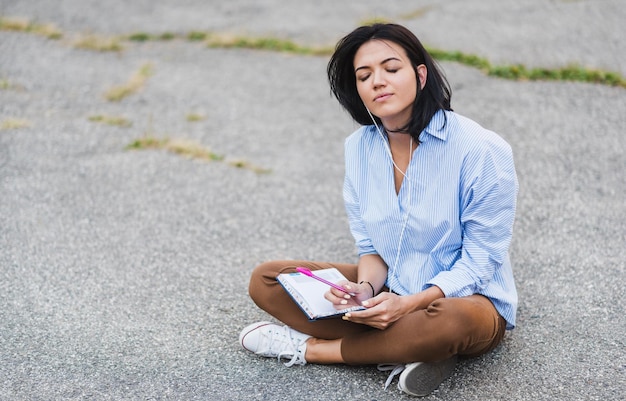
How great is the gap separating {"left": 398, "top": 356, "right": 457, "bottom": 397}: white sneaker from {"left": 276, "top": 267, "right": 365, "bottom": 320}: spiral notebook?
12.1 inches

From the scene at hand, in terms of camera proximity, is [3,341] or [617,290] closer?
[3,341]

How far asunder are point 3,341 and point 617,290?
9.61 feet

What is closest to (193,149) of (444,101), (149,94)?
(149,94)

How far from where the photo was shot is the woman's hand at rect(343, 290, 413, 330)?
2.88 meters

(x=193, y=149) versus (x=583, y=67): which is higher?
(x=583, y=67)

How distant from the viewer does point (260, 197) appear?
16.8 feet

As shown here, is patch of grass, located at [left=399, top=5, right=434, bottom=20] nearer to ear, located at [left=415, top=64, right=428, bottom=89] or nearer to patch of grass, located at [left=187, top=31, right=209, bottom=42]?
patch of grass, located at [left=187, top=31, right=209, bottom=42]

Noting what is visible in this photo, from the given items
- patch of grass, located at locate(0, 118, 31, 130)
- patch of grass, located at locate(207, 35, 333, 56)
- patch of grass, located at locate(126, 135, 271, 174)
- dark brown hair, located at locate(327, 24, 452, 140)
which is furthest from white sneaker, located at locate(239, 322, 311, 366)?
patch of grass, located at locate(207, 35, 333, 56)

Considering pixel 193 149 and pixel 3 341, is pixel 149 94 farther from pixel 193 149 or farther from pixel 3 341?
pixel 3 341

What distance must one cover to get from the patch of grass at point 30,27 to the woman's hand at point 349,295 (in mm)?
6439

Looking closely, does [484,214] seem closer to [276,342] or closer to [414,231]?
[414,231]

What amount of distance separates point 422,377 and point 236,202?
2.40 metres

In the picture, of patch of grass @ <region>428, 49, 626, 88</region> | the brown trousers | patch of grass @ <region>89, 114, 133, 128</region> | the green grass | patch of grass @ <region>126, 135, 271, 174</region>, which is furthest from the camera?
the green grass

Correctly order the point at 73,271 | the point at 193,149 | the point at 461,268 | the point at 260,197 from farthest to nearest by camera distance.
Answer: the point at 193,149, the point at 260,197, the point at 73,271, the point at 461,268
